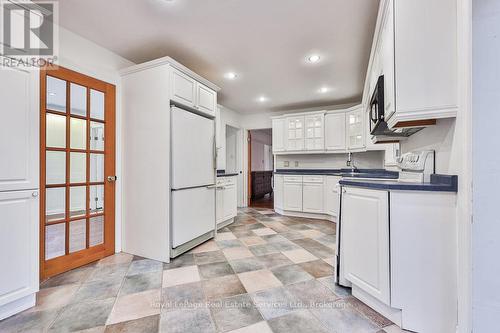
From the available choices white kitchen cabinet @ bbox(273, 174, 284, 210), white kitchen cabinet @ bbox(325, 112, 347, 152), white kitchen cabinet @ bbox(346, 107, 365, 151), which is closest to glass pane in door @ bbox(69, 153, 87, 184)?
white kitchen cabinet @ bbox(273, 174, 284, 210)

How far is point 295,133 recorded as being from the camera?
470 centimetres

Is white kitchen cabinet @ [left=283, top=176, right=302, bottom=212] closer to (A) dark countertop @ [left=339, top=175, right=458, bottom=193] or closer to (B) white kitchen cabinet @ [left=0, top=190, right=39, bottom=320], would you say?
(A) dark countertop @ [left=339, top=175, right=458, bottom=193]

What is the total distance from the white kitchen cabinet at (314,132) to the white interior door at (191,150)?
2.36 meters

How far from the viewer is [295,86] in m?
3.77

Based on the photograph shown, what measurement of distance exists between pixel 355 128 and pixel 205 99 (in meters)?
2.94

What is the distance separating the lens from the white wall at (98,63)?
2.12m

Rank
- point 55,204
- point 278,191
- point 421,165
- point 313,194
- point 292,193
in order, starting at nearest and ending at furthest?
point 421,165, point 55,204, point 313,194, point 292,193, point 278,191

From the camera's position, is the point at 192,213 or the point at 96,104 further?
the point at 192,213

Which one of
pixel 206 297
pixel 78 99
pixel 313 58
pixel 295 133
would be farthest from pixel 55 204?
pixel 295 133

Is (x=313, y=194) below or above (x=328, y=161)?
below

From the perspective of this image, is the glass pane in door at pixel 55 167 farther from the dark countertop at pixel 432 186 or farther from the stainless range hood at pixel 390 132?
the stainless range hood at pixel 390 132

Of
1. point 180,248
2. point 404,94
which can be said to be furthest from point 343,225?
point 180,248

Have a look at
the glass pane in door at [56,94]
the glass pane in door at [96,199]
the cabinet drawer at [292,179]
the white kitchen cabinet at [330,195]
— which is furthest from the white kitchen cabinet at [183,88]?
the white kitchen cabinet at [330,195]

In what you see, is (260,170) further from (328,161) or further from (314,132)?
(314,132)
